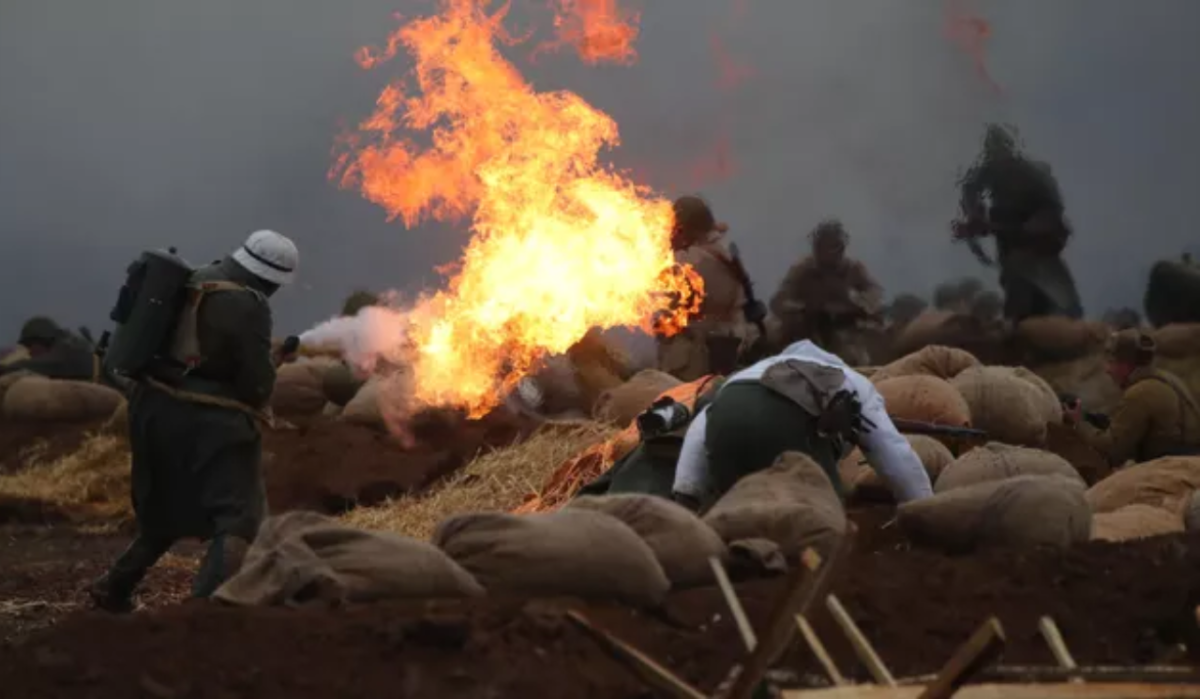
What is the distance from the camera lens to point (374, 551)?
4328 mm

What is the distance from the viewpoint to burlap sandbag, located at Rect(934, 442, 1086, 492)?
22.9ft

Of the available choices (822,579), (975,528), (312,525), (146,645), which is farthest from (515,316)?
(822,579)

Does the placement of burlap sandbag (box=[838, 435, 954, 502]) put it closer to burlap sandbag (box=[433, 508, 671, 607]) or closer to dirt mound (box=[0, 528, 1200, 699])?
dirt mound (box=[0, 528, 1200, 699])

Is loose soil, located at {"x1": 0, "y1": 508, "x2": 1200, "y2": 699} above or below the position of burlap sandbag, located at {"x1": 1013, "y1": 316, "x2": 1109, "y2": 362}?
above

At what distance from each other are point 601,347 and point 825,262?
2117 millimetres

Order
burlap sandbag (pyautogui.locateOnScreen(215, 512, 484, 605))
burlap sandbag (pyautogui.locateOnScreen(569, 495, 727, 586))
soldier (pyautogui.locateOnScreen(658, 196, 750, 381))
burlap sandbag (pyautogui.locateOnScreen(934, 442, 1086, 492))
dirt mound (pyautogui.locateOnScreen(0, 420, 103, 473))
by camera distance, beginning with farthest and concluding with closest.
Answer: dirt mound (pyautogui.locateOnScreen(0, 420, 103, 473)) → soldier (pyautogui.locateOnScreen(658, 196, 750, 381)) → burlap sandbag (pyautogui.locateOnScreen(934, 442, 1086, 492)) → burlap sandbag (pyautogui.locateOnScreen(569, 495, 727, 586)) → burlap sandbag (pyautogui.locateOnScreen(215, 512, 484, 605))

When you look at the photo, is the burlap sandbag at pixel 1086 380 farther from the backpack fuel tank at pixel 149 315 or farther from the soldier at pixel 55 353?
the soldier at pixel 55 353

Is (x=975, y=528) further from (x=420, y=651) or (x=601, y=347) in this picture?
(x=601, y=347)

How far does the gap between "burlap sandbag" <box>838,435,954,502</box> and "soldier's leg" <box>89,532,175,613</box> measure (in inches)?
142

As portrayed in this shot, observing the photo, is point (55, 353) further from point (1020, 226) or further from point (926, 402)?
point (926, 402)

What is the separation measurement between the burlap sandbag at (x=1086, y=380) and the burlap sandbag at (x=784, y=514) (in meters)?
7.56

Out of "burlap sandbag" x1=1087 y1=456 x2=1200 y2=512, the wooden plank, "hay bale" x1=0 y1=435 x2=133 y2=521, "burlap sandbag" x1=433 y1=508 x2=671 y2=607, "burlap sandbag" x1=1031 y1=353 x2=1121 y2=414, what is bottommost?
"hay bale" x1=0 y1=435 x2=133 y2=521

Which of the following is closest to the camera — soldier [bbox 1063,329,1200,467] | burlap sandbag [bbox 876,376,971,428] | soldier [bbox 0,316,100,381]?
soldier [bbox 1063,329,1200,467]

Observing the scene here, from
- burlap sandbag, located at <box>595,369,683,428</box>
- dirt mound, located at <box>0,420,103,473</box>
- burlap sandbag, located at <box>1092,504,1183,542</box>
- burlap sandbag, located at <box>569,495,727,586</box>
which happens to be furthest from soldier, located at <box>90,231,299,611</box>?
dirt mound, located at <box>0,420,103,473</box>
